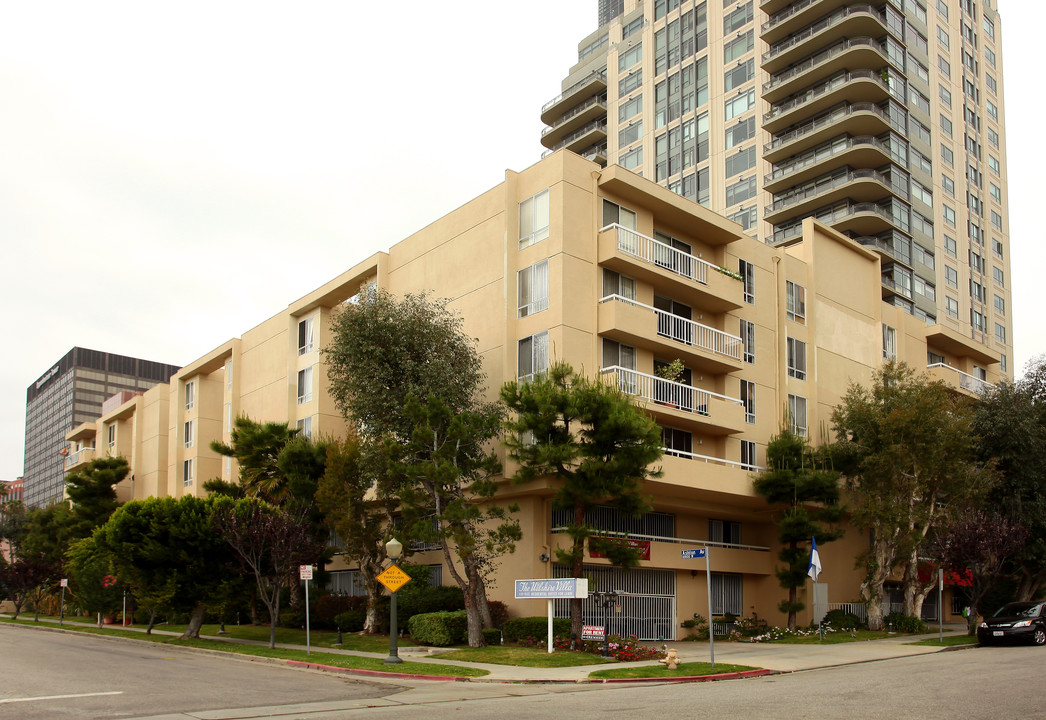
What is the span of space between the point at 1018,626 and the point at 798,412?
13.4 m

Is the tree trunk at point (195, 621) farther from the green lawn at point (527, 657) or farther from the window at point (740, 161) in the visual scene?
the window at point (740, 161)

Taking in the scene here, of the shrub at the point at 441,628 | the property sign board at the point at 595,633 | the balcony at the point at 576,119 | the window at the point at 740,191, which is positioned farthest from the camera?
the balcony at the point at 576,119

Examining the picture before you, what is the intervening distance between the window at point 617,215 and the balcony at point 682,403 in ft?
18.8

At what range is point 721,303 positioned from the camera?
36.5 meters

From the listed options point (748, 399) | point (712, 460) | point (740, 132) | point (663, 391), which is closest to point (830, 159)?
point (740, 132)

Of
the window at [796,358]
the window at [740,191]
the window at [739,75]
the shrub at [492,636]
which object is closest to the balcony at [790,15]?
the window at [739,75]

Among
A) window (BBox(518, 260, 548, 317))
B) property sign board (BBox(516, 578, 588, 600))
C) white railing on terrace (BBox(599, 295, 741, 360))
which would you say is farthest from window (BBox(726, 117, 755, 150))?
property sign board (BBox(516, 578, 588, 600))

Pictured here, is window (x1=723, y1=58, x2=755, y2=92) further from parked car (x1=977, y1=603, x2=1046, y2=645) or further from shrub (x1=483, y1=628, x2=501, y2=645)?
shrub (x1=483, y1=628, x2=501, y2=645)

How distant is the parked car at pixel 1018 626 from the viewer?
2786 cm

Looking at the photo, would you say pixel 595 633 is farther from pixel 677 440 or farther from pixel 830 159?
pixel 830 159

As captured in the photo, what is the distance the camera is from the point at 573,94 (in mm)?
83375

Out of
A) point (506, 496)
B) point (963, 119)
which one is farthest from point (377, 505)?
point (963, 119)

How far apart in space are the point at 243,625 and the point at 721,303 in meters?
25.5

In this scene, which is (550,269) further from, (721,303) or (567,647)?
(567,647)
